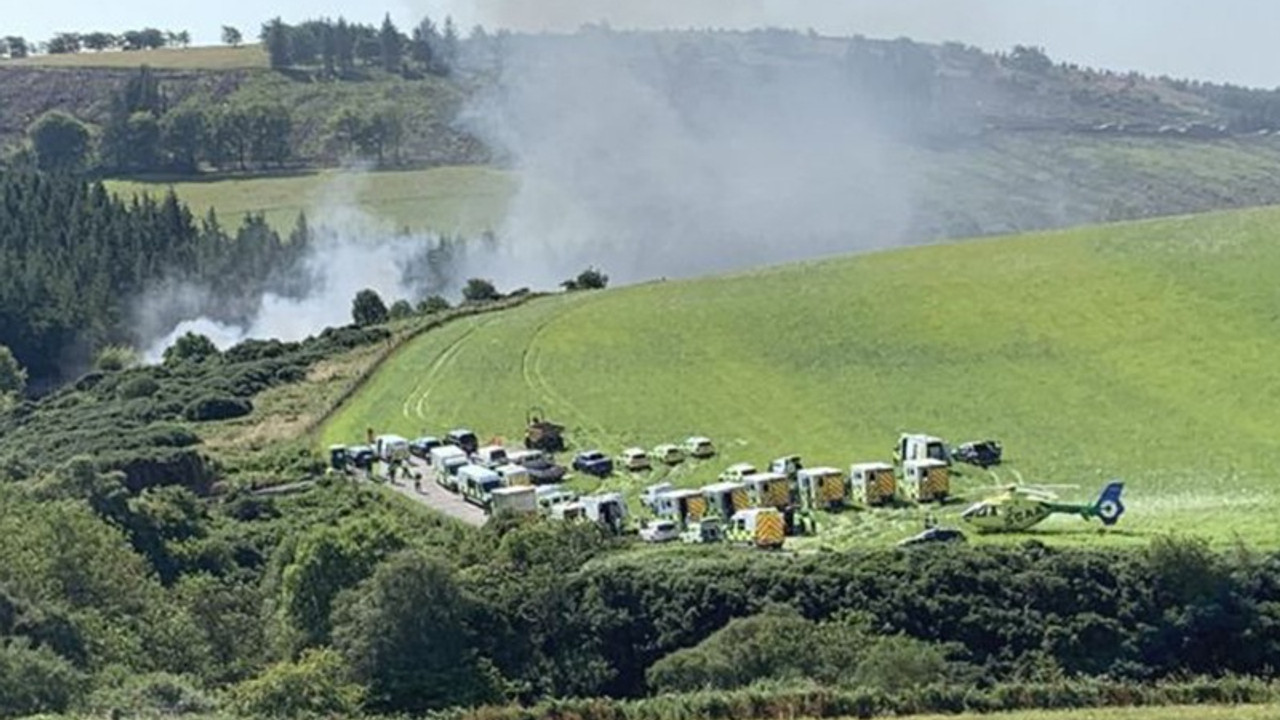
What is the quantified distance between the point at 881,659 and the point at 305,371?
6513 cm

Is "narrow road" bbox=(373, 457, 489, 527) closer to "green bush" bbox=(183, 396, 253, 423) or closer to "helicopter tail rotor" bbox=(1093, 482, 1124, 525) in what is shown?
"green bush" bbox=(183, 396, 253, 423)

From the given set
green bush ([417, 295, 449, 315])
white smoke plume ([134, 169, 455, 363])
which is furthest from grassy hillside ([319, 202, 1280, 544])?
white smoke plume ([134, 169, 455, 363])

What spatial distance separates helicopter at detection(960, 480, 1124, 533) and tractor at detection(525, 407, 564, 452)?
22322 millimetres

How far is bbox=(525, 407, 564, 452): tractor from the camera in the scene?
76188mm

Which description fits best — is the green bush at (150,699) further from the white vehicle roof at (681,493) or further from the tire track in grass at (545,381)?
the tire track in grass at (545,381)

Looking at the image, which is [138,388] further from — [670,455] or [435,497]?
[670,455]

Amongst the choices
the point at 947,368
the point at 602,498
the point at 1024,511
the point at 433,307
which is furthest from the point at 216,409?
the point at 1024,511

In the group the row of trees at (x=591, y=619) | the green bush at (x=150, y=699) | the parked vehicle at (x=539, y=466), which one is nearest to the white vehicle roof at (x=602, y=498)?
the parked vehicle at (x=539, y=466)

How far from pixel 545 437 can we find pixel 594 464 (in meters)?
5.25

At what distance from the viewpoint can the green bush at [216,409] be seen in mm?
92875

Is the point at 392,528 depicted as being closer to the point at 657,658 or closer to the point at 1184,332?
the point at 657,658

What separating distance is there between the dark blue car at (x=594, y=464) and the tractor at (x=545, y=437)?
11.6 feet

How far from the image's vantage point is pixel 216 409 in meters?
93.4

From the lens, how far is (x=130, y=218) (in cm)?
16162
